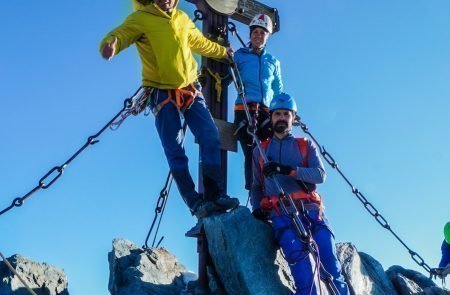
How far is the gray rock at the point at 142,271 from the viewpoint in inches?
267

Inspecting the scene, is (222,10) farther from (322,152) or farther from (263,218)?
(263,218)

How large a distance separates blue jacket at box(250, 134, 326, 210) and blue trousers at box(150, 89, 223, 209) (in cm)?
48

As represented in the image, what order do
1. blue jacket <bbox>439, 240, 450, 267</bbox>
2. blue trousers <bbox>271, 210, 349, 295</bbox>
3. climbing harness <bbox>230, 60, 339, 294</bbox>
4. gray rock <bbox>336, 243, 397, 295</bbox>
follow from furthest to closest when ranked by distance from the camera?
blue jacket <bbox>439, 240, 450, 267</bbox>, gray rock <bbox>336, 243, 397, 295</bbox>, blue trousers <bbox>271, 210, 349, 295</bbox>, climbing harness <bbox>230, 60, 339, 294</bbox>

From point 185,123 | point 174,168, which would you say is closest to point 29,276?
point 174,168

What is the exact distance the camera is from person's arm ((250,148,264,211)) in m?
7.04

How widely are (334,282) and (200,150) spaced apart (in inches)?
88.0

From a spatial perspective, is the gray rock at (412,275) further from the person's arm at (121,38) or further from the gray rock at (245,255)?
the person's arm at (121,38)

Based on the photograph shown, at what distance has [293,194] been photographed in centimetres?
662

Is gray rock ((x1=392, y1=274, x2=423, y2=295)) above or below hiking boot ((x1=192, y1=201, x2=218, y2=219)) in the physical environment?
below

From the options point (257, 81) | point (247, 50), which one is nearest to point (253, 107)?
point (257, 81)

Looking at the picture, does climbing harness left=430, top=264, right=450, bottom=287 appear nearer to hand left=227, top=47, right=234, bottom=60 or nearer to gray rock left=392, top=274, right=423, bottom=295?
gray rock left=392, top=274, right=423, bottom=295

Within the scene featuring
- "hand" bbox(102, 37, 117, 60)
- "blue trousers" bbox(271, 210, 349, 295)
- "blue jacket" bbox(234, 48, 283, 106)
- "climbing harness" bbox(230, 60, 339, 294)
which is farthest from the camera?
"blue jacket" bbox(234, 48, 283, 106)

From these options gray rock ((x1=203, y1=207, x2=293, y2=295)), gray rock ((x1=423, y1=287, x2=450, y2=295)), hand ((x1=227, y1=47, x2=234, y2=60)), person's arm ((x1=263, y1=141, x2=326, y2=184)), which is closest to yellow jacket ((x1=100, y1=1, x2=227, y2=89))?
hand ((x1=227, y1=47, x2=234, y2=60))

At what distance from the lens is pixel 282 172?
6.40 metres
